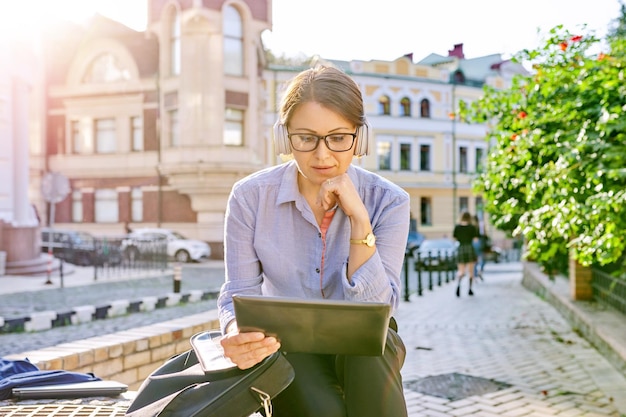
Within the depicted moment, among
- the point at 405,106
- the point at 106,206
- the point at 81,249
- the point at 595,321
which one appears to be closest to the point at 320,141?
the point at 595,321

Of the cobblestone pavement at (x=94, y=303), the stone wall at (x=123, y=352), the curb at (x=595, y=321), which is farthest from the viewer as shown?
the cobblestone pavement at (x=94, y=303)

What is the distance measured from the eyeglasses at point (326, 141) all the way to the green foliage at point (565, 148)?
8.12 feet

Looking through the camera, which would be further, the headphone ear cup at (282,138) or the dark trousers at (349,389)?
the headphone ear cup at (282,138)

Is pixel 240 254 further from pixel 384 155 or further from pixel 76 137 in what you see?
pixel 384 155

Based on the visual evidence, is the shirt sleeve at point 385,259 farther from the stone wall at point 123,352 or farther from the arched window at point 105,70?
the arched window at point 105,70

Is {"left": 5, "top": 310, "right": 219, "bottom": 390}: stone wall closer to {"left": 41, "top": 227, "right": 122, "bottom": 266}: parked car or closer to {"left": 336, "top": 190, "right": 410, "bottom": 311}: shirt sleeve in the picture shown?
{"left": 336, "top": 190, "right": 410, "bottom": 311}: shirt sleeve

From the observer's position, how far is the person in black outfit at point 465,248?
1352cm

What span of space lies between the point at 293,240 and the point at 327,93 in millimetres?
598

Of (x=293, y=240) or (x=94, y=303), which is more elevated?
(x=293, y=240)

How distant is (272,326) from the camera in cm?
201


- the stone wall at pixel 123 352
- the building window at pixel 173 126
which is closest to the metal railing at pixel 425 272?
the stone wall at pixel 123 352

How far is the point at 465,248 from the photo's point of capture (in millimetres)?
13781

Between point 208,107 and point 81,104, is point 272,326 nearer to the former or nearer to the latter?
point 208,107

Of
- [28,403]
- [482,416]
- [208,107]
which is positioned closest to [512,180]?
[482,416]
